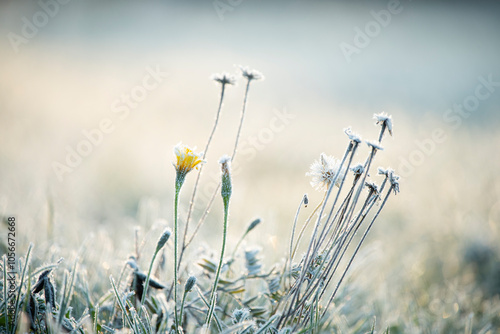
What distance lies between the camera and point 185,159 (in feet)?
3.72

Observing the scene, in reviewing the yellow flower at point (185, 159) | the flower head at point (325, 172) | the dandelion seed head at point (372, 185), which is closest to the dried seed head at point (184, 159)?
the yellow flower at point (185, 159)

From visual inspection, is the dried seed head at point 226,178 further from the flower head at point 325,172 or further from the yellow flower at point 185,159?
the flower head at point 325,172

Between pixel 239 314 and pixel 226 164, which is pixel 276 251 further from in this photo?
pixel 226 164

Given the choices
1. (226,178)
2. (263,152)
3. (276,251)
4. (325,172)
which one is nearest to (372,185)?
(325,172)

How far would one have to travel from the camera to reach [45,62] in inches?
340

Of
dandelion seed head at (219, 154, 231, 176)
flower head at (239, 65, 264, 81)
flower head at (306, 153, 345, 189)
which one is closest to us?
dandelion seed head at (219, 154, 231, 176)

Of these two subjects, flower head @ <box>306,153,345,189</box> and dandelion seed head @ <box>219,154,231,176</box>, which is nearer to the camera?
dandelion seed head @ <box>219,154,231,176</box>

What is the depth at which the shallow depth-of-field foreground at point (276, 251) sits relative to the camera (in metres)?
1.17

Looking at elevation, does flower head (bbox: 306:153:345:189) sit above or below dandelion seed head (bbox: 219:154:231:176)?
above

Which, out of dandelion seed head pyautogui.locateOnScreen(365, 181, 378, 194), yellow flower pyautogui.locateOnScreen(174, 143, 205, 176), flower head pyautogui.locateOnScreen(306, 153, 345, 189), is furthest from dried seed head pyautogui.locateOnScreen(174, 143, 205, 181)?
dandelion seed head pyautogui.locateOnScreen(365, 181, 378, 194)

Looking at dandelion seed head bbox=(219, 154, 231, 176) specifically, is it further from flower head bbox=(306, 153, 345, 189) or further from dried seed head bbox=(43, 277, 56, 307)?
dried seed head bbox=(43, 277, 56, 307)

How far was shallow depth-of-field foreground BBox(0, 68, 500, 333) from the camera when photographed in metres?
1.17

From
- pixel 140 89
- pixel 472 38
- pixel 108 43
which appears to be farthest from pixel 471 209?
pixel 472 38

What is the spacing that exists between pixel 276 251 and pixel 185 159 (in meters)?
0.95
